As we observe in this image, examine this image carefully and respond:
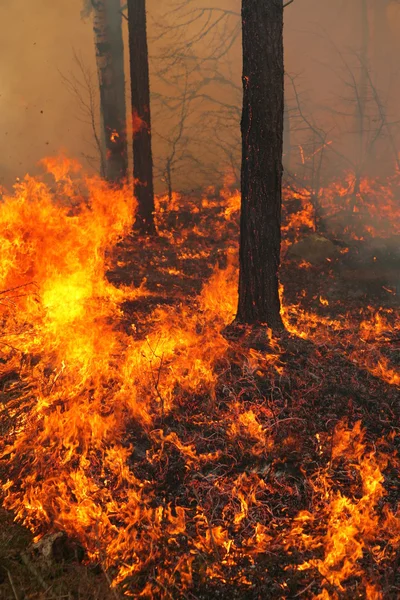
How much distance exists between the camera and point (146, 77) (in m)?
9.64

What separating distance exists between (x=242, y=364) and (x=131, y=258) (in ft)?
16.0

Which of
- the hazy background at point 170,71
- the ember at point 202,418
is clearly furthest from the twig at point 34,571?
the hazy background at point 170,71

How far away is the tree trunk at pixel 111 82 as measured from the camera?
1085 centimetres

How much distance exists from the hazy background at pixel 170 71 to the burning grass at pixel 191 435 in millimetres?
13620

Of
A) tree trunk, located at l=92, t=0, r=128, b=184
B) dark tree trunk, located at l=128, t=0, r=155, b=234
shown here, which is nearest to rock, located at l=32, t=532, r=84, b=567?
dark tree trunk, located at l=128, t=0, r=155, b=234

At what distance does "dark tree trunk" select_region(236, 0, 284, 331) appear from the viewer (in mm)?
4781

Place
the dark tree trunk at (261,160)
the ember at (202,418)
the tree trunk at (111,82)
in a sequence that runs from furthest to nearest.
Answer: the tree trunk at (111,82)
the dark tree trunk at (261,160)
the ember at (202,418)

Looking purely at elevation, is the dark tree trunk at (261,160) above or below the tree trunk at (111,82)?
below

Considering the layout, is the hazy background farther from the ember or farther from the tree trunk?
the ember

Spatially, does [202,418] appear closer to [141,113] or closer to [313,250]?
[313,250]

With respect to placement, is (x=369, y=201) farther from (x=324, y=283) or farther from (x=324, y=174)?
(x=324, y=283)

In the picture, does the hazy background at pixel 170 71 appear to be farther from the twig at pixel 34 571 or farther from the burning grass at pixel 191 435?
the twig at pixel 34 571

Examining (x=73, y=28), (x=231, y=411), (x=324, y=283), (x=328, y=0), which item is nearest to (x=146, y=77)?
(x=324, y=283)

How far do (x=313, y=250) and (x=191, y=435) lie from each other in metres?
6.29
